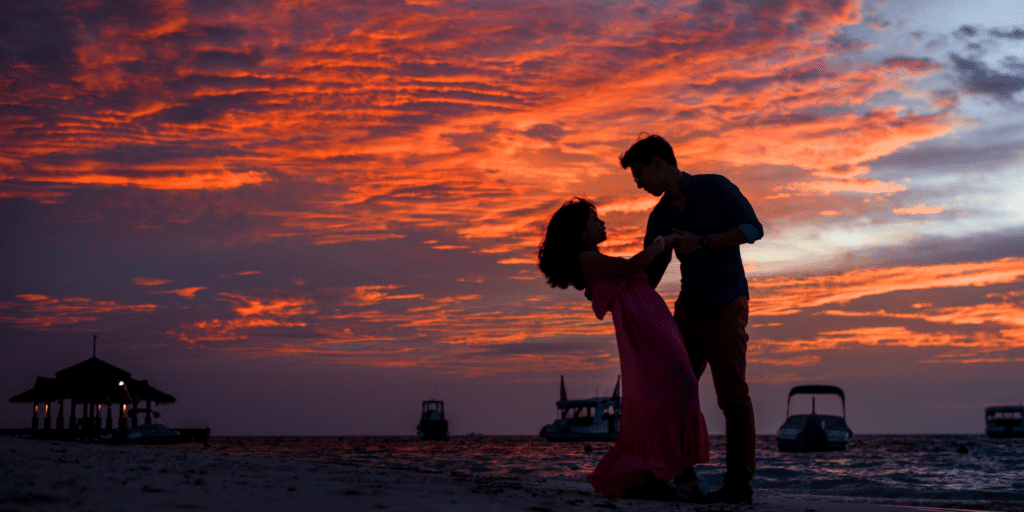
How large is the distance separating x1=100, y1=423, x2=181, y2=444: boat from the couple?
47.3m

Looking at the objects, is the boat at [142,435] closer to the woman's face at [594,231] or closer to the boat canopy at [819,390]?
the boat canopy at [819,390]

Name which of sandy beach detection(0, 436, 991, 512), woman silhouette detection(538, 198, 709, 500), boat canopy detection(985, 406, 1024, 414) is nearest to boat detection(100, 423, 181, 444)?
sandy beach detection(0, 436, 991, 512)

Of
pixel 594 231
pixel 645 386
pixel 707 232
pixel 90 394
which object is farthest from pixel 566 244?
pixel 90 394

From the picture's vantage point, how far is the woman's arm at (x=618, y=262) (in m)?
4.44

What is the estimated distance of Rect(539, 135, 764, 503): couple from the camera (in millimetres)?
4402

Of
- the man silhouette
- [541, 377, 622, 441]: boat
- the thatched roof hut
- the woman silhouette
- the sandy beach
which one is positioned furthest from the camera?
[541, 377, 622, 441]: boat

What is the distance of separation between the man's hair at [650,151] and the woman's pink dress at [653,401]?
2.47 ft

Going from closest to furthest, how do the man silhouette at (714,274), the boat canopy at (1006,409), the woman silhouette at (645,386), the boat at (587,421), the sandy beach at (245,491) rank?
the sandy beach at (245,491) < the woman silhouette at (645,386) < the man silhouette at (714,274) < the boat at (587,421) < the boat canopy at (1006,409)

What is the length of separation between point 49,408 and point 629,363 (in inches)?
2251

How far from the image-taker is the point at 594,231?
4703mm

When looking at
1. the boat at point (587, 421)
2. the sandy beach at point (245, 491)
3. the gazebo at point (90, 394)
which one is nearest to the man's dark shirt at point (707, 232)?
the sandy beach at point (245, 491)

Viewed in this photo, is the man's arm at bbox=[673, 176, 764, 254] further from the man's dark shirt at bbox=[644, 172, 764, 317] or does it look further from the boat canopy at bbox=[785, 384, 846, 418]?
the boat canopy at bbox=[785, 384, 846, 418]

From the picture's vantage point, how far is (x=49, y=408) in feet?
169

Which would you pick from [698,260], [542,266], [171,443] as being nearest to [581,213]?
[542,266]
